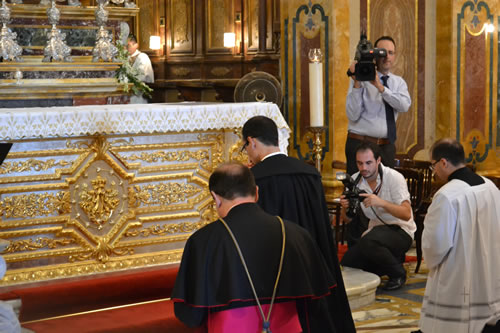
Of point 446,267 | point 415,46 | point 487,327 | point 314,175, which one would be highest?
point 415,46

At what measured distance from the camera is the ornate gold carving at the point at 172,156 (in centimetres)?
607

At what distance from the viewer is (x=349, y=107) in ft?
24.9

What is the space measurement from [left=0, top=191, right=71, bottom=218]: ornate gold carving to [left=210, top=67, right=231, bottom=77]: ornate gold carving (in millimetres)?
8831

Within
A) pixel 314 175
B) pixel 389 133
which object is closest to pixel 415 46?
pixel 389 133

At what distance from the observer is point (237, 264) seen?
3.34 metres

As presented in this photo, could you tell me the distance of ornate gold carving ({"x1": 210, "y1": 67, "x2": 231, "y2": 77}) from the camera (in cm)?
1436

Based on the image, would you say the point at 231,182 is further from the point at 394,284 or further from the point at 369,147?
the point at 394,284

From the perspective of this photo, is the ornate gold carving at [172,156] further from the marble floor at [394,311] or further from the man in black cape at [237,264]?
the man in black cape at [237,264]

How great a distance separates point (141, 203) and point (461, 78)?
5.62 m

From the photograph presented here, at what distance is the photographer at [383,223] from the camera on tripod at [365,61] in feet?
2.20

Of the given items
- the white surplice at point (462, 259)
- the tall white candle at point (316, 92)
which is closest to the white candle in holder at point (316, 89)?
the tall white candle at point (316, 92)

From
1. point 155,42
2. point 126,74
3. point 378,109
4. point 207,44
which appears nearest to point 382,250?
point 378,109

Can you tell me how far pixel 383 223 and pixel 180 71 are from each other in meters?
8.96

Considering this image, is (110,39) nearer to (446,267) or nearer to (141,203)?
(141,203)
